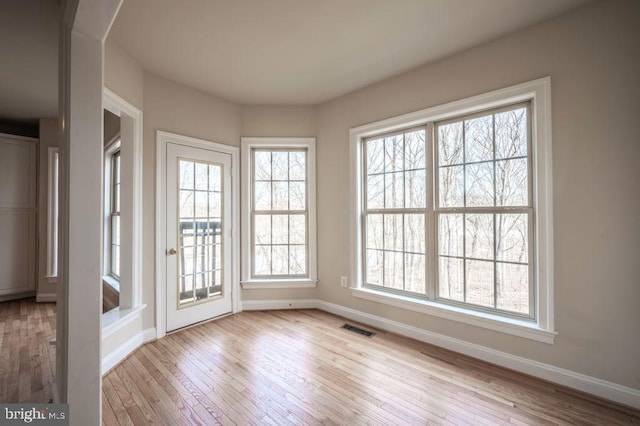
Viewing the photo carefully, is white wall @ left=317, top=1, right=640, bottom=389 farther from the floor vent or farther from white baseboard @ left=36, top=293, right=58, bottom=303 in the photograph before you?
white baseboard @ left=36, top=293, right=58, bottom=303

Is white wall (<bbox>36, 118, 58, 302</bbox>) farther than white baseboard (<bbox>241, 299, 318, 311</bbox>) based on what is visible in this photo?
Yes

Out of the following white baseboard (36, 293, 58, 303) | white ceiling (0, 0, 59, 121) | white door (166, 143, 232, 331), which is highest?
white ceiling (0, 0, 59, 121)

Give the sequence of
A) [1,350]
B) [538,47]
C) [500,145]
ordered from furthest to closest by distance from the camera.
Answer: [1,350] < [500,145] < [538,47]

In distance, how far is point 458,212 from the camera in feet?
9.06

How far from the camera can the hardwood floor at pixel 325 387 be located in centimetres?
184

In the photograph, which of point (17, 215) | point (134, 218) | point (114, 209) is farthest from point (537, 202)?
point (17, 215)

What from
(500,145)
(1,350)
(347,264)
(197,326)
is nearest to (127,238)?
(197,326)

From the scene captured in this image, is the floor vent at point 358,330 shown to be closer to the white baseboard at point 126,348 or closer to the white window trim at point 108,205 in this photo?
the white baseboard at point 126,348

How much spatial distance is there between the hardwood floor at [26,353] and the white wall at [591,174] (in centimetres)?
360

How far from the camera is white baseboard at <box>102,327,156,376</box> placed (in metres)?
2.38

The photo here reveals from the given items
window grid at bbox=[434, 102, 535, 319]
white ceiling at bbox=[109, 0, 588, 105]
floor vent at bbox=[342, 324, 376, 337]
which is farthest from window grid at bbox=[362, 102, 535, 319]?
white ceiling at bbox=[109, 0, 588, 105]

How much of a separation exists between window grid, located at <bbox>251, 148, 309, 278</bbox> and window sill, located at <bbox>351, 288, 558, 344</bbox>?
104 centimetres

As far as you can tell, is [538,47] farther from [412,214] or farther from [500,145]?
[412,214]

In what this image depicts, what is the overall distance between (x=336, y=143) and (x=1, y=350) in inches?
159
